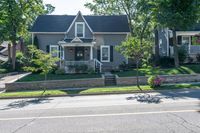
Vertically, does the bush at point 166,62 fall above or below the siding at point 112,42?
below

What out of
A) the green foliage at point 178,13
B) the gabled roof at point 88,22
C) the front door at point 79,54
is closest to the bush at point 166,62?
the green foliage at point 178,13

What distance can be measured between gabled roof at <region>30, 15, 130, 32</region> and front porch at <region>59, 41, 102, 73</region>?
287 centimetres

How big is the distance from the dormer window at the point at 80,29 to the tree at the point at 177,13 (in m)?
9.94

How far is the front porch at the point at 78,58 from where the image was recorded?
32.9 meters

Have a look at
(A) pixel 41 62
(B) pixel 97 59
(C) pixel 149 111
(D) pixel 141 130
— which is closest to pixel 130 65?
(B) pixel 97 59

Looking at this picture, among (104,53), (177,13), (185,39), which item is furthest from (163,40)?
(177,13)

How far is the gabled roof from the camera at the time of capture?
37.7 m

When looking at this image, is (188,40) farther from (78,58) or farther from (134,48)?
(134,48)

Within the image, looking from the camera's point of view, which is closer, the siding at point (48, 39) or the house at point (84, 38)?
the house at point (84, 38)

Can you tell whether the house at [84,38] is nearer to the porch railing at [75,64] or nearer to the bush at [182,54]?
the porch railing at [75,64]

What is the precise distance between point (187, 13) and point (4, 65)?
25.3m

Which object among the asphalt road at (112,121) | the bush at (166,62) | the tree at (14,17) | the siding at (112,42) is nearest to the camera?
the asphalt road at (112,121)

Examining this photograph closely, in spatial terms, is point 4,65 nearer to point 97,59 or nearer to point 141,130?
point 97,59

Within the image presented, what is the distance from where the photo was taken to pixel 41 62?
2223cm
